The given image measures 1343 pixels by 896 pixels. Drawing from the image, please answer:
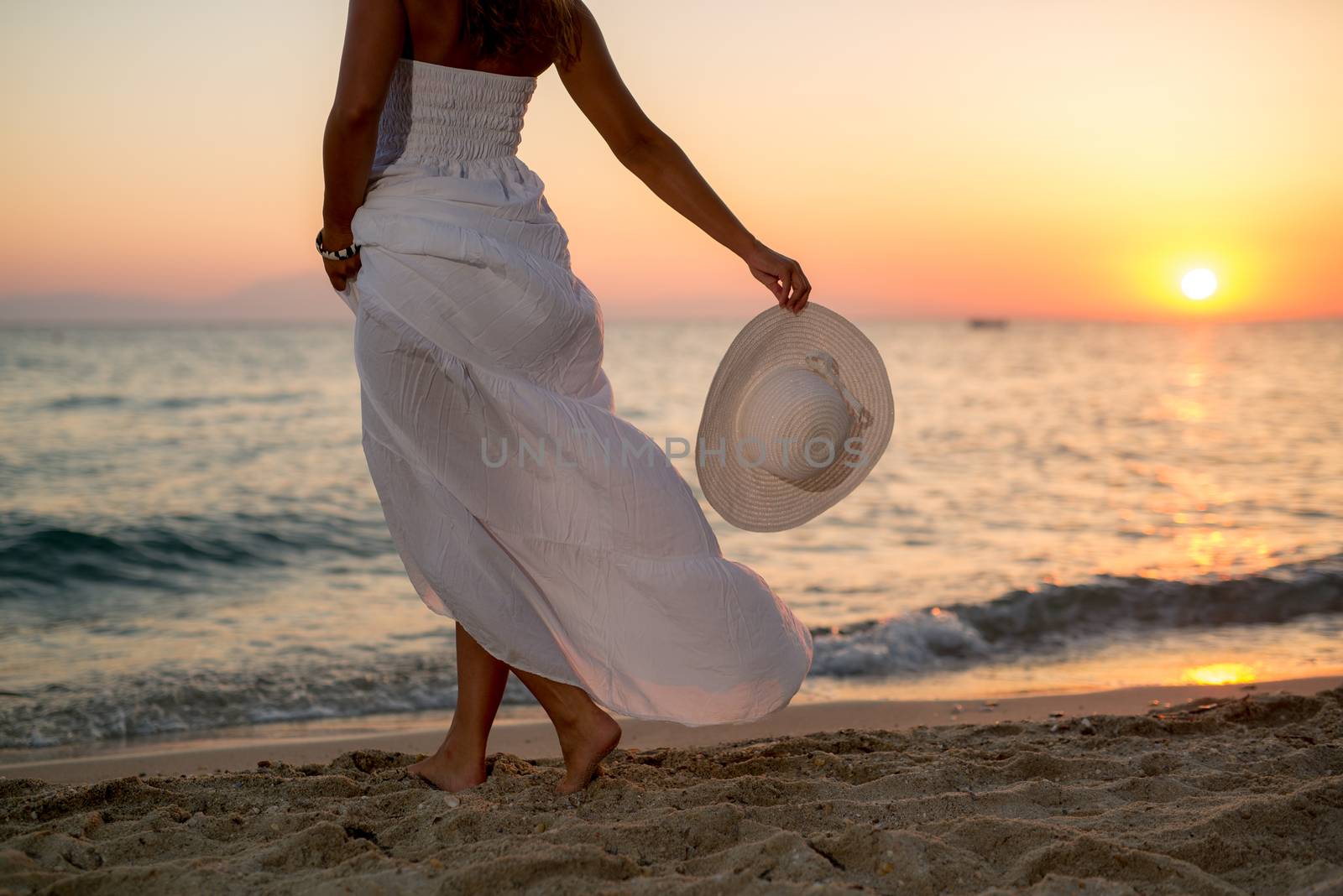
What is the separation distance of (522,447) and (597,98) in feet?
2.99

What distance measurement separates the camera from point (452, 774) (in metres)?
2.72

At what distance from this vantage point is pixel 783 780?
2660mm

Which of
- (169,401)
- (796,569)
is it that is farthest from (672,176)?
(169,401)

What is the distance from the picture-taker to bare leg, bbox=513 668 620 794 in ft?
8.44

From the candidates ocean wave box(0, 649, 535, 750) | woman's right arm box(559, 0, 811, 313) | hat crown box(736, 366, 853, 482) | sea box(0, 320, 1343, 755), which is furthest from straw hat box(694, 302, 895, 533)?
ocean wave box(0, 649, 535, 750)

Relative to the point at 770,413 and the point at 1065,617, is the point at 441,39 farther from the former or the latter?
the point at 1065,617

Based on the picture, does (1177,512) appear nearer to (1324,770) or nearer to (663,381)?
(1324,770)

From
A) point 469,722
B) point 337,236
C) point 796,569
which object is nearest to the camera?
point 337,236

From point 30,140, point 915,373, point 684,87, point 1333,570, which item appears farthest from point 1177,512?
point 915,373

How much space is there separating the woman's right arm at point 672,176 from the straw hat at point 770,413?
0.36 ft

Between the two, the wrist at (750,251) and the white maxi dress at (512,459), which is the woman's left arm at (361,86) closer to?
the white maxi dress at (512,459)

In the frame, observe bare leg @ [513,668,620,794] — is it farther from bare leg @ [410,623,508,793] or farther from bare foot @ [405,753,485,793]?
bare foot @ [405,753,485,793]

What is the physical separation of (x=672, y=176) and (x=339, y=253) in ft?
2.79

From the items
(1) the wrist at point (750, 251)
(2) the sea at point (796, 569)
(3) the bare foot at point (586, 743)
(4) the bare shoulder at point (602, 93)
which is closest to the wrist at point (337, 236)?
(4) the bare shoulder at point (602, 93)
